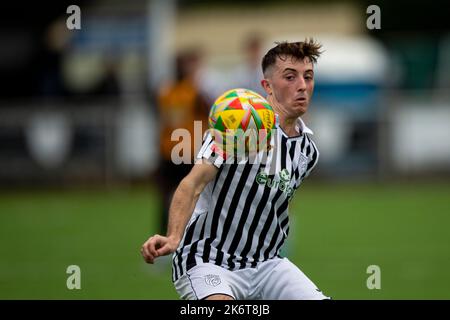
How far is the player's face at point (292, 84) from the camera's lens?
277 inches

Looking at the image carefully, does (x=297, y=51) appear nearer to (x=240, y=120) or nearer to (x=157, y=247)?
(x=240, y=120)

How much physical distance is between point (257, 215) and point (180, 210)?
71 centimetres

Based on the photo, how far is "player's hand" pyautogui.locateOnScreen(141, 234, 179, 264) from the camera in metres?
6.39

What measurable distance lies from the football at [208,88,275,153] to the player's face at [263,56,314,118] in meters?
0.27

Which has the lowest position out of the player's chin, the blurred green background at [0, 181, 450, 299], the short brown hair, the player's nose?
the blurred green background at [0, 181, 450, 299]

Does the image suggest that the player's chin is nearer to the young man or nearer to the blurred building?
the young man

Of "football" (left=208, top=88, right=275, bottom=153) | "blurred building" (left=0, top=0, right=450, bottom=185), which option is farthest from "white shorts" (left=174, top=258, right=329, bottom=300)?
"blurred building" (left=0, top=0, right=450, bottom=185)

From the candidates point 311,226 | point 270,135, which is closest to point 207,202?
point 270,135

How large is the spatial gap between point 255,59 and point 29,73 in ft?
66.0

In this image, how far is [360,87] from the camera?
29250mm

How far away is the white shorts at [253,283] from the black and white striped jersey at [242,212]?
2.2 inches

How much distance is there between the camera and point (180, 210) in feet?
21.7

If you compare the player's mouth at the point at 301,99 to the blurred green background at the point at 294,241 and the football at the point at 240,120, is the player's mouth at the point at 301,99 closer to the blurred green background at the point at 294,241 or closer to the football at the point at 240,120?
the football at the point at 240,120

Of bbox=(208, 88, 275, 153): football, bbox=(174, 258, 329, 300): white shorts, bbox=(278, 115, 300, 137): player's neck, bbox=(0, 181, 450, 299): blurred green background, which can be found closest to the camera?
bbox=(208, 88, 275, 153): football
